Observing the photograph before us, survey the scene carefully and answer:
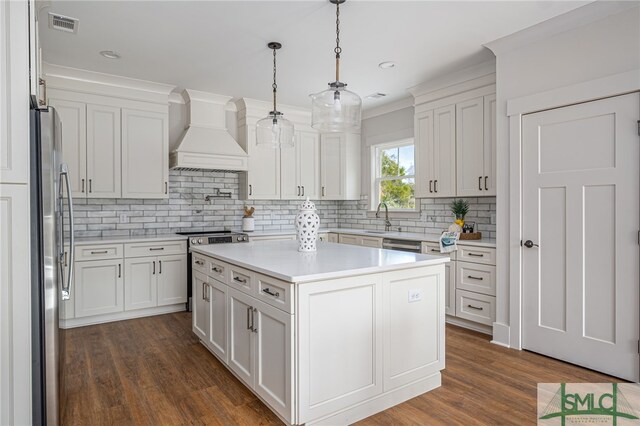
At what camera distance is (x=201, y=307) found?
3.24m

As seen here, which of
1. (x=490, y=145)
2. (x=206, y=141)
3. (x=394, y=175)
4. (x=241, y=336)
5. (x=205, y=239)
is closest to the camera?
(x=241, y=336)

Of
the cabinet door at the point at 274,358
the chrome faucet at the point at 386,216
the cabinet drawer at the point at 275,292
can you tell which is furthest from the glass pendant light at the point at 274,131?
the chrome faucet at the point at 386,216

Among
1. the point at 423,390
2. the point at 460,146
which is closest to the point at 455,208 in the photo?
the point at 460,146

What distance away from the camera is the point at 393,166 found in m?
5.61

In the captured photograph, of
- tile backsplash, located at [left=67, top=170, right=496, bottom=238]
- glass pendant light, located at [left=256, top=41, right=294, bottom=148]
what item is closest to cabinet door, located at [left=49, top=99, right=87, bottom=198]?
tile backsplash, located at [left=67, top=170, right=496, bottom=238]

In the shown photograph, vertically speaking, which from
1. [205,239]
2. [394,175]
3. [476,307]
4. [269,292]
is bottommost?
[476,307]

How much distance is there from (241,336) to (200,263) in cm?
95

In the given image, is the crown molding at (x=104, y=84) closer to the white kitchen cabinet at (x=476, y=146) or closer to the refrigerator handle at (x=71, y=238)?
the refrigerator handle at (x=71, y=238)

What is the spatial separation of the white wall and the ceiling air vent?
3489 millimetres

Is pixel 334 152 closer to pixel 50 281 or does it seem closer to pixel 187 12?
pixel 187 12

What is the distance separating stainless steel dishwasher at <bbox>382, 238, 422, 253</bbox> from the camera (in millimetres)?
4371

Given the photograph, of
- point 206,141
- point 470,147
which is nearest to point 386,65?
point 470,147

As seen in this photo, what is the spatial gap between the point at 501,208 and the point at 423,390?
1.79 metres

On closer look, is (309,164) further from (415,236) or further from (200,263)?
(200,263)
